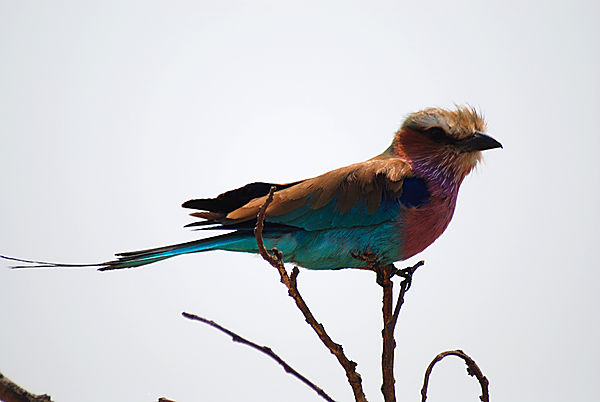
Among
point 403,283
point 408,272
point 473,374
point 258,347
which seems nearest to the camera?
point 258,347

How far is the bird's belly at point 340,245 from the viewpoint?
251cm

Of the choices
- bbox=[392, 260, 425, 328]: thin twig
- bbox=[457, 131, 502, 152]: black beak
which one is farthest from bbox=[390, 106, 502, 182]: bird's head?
bbox=[392, 260, 425, 328]: thin twig

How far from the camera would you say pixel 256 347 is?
1.62 metres

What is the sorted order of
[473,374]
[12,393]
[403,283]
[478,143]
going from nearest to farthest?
[12,393] → [473,374] → [403,283] → [478,143]

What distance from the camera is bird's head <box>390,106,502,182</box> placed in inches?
106

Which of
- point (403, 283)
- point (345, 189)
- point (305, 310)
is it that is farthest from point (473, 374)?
point (345, 189)

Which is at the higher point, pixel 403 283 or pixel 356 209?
pixel 356 209

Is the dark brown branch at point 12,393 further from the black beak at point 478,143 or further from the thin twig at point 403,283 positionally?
the black beak at point 478,143

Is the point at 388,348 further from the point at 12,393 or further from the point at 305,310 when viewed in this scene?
the point at 12,393

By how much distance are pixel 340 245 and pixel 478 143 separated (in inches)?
27.2

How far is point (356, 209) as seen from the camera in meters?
2.55

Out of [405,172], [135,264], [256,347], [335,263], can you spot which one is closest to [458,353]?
[256,347]

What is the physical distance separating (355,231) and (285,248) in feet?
0.90

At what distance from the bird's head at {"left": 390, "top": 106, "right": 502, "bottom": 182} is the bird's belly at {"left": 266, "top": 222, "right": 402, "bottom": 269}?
0.34 meters
